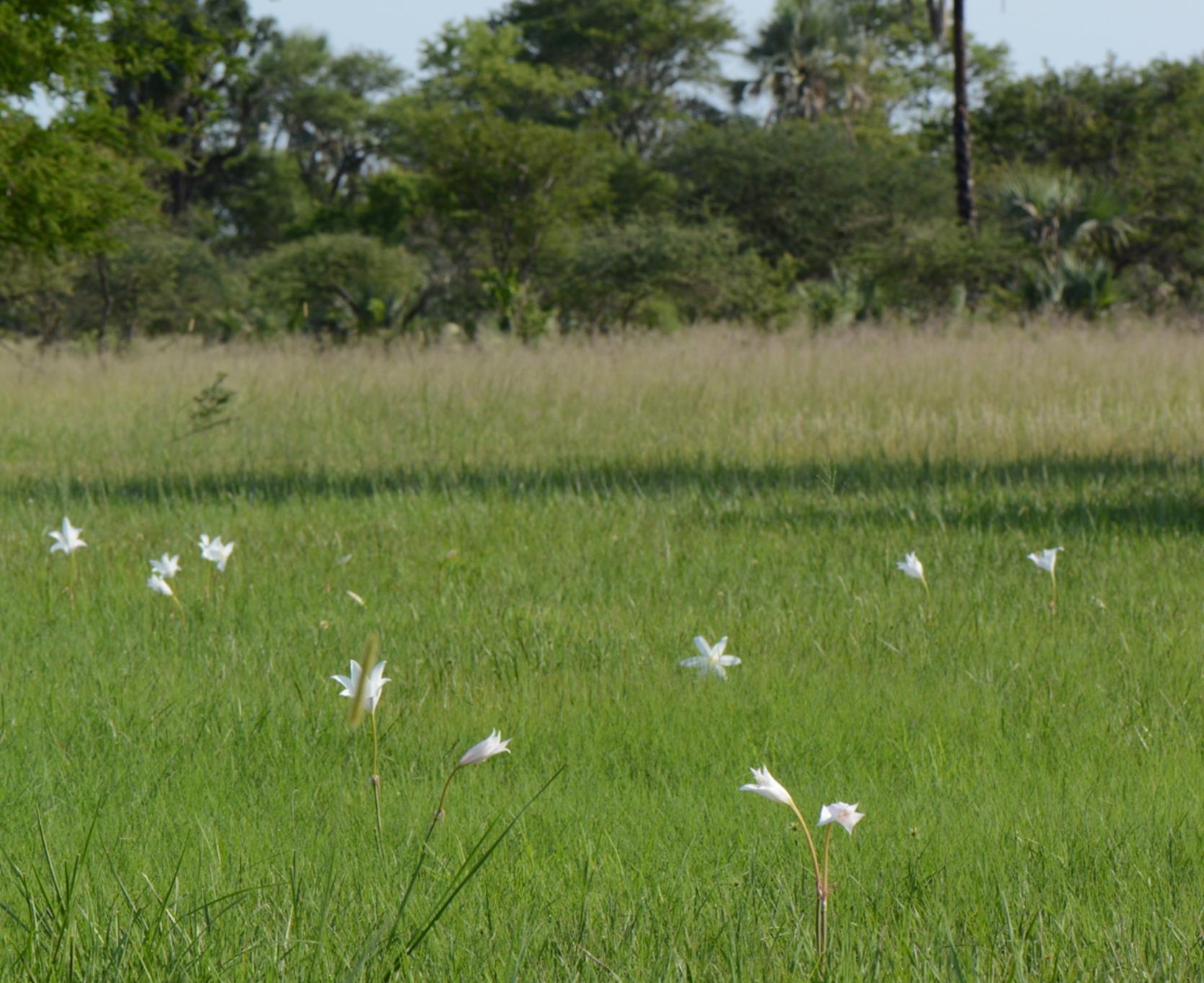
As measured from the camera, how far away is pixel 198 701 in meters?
3.27

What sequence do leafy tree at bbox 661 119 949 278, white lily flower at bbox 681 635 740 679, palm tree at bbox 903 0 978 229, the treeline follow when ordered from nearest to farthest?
white lily flower at bbox 681 635 740 679, the treeline, palm tree at bbox 903 0 978 229, leafy tree at bbox 661 119 949 278

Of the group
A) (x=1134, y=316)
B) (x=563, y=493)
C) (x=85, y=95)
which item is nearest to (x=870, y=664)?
(x=563, y=493)

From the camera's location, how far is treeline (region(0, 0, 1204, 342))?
42.1 ft

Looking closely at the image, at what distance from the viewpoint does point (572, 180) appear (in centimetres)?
2691

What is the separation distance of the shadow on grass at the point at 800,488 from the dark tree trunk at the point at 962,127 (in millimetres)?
15293

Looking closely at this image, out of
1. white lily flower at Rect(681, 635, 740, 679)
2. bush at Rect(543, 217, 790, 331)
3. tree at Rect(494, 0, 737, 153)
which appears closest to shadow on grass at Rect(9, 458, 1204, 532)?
white lily flower at Rect(681, 635, 740, 679)

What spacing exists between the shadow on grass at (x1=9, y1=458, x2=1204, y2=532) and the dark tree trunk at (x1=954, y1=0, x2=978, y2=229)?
1529 cm

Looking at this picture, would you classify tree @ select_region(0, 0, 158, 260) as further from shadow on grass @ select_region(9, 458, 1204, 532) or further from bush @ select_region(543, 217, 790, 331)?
bush @ select_region(543, 217, 790, 331)

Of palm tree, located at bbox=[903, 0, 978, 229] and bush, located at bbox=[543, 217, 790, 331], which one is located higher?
palm tree, located at bbox=[903, 0, 978, 229]

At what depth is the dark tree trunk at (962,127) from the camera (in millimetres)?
21734

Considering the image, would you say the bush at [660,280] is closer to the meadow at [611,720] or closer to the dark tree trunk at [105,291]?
the dark tree trunk at [105,291]

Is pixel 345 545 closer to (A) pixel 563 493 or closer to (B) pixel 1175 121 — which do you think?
(A) pixel 563 493

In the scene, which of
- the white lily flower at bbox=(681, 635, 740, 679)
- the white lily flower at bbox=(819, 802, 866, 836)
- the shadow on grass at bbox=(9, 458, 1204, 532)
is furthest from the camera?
the shadow on grass at bbox=(9, 458, 1204, 532)

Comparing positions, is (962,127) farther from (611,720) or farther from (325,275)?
(611,720)
